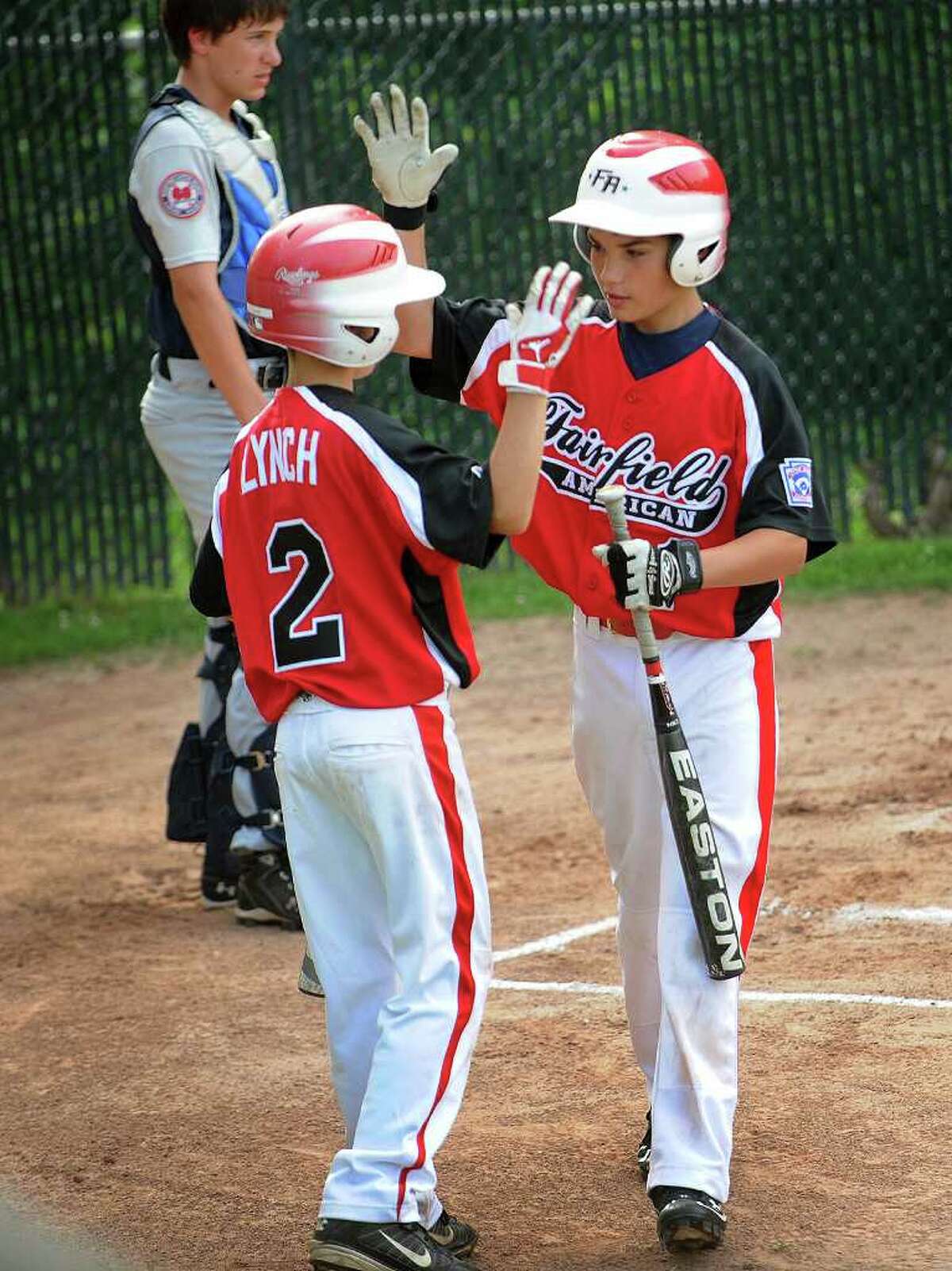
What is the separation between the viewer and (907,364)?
10562 millimetres

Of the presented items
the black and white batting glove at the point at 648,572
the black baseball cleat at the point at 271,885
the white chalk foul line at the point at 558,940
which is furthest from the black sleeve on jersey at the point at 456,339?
the black baseball cleat at the point at 271,885

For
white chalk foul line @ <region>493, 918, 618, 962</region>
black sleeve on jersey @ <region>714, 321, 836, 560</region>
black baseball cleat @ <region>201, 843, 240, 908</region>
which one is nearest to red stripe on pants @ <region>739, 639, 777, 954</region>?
black sleeve on jersey @ <region>714, 321, 836, 560</region>

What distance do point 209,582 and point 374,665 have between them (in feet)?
1.68

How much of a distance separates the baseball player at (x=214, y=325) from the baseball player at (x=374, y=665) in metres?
1.80

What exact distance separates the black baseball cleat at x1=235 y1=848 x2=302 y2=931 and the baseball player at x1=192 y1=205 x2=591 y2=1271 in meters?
2.10

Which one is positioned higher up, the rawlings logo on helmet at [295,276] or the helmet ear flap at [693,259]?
the rawlings logo on helmet at [295,276]

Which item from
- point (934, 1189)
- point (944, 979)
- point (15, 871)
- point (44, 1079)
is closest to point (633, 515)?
point (934, 1189)

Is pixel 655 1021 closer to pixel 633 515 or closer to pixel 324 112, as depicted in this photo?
pixel 633 515

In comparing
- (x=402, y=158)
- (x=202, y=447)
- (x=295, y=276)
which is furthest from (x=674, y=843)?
(x=202, y=447)

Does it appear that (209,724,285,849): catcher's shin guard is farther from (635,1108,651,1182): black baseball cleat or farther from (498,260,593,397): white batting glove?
(498,260,593,397): white batting glove

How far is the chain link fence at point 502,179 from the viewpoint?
9.94 metres

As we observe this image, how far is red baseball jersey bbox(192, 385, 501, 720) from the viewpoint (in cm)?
322

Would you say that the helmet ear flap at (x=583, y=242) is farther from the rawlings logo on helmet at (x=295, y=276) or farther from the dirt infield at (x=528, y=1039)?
the dirt infield at (x=528, y=1039)

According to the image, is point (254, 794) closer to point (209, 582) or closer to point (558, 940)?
point (558, 940)
